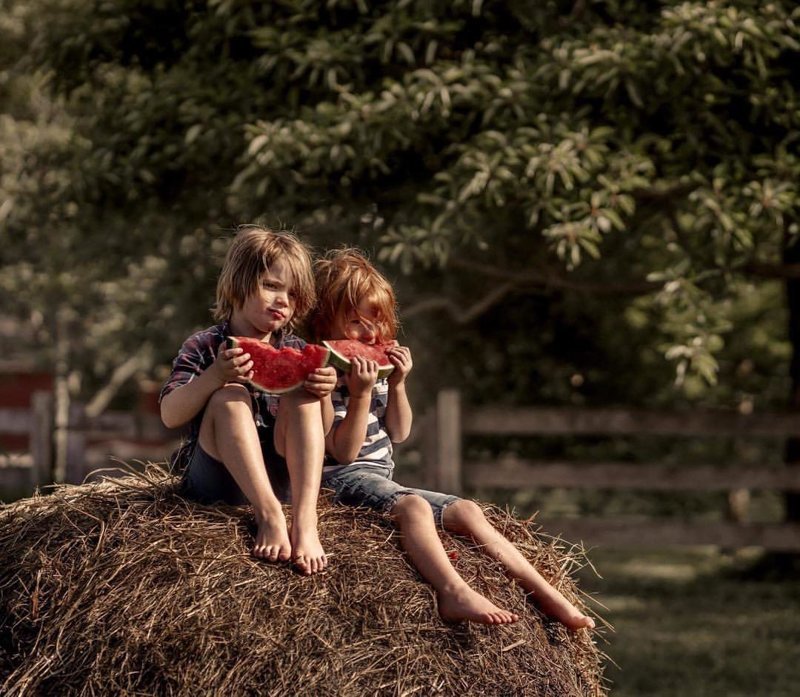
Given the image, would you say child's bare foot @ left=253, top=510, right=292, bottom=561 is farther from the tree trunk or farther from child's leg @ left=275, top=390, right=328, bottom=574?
the tree trunk

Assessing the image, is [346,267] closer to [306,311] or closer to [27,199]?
[306,311]

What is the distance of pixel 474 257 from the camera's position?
1108 centimetres

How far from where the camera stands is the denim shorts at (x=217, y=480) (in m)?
4.38

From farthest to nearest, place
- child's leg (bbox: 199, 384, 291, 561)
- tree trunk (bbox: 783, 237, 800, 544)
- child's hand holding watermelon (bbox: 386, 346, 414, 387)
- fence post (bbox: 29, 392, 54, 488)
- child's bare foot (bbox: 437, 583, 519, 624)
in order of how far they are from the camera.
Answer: fence post (bbox: 29, 392, 54, 488) < tree trunk (bbox: 783, 237, 800, 544) < child's hand holding watermelon (bbox: 386, 346, 414, 387) < child's leg (bbox: 199, 384, 291, 561) < child's bare foot (bbox: 437, 583, 519, 624)

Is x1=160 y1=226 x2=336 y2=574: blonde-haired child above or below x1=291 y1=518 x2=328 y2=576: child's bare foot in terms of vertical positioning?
above

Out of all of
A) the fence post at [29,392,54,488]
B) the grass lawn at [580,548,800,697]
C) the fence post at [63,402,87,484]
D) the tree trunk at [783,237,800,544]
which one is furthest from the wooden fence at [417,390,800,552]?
the fence post at [29,392,54,488]

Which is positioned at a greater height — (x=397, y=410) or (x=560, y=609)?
(x=397, y=410)

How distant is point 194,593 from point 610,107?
5398 mm

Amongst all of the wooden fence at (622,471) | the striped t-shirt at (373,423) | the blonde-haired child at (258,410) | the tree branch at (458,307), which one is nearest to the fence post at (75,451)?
the tree branch at (458,307)

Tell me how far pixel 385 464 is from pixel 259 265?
0.89 meters

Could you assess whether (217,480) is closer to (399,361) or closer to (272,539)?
(272,539)

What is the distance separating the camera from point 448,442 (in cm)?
1045

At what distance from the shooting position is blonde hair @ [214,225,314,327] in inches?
175

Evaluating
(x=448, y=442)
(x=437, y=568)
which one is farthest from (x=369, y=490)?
(x=448, y=442)
